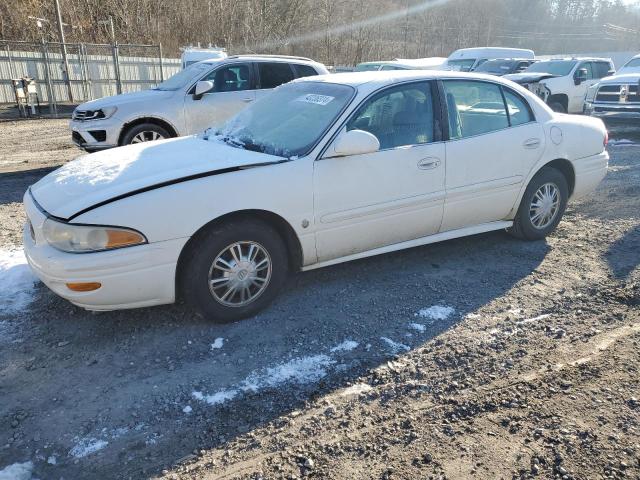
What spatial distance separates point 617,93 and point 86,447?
46.6 ft

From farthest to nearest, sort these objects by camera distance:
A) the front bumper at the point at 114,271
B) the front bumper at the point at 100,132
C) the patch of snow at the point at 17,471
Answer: the front bumper at the point at 100,132 < the front bumper at the point at 114,271 < the patch of snow at the point at 17,471

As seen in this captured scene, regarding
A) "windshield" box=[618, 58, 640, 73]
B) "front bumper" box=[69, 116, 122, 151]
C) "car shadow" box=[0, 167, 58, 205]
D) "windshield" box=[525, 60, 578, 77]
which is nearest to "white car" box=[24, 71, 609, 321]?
"car shadow" box=[0, 167, 58, 205]

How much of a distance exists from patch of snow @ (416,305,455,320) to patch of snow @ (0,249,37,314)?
295 centimetres

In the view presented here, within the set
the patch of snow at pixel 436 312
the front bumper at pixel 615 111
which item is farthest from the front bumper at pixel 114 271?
the front bumper at pixel 615 111

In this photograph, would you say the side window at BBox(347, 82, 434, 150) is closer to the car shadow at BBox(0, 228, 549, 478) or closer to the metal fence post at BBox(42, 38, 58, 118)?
the car shadow at BBox(0, 228, 549, 478)

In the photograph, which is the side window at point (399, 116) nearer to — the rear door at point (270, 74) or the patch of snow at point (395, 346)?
the patch of snow at point (395, 346)

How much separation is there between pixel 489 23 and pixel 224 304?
59.5 meters

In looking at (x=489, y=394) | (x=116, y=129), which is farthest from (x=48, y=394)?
(x=116, y=129)

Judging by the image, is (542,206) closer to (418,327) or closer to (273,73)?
(418,327)

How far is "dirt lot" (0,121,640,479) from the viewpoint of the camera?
245 cm

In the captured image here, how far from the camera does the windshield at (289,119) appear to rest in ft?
12.8

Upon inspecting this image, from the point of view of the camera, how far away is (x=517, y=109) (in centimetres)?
489

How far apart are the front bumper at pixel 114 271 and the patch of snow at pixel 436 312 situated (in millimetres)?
1795

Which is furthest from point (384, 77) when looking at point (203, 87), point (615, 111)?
point (615, 111)
